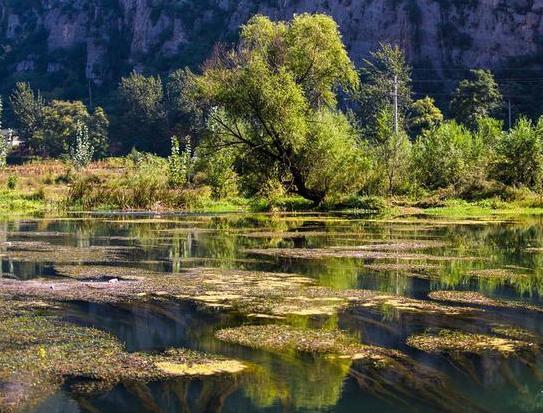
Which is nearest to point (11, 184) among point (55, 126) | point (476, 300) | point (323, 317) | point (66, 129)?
point (476, 300)

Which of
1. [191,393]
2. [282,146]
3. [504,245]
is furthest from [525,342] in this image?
[282,146]

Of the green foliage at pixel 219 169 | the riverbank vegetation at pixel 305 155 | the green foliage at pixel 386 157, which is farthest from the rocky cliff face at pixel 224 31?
the green foliage at pixel 386 157

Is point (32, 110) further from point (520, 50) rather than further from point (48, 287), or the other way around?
point (48, 287)

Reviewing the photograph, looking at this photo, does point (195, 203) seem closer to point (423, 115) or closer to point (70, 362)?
point (70, 362)

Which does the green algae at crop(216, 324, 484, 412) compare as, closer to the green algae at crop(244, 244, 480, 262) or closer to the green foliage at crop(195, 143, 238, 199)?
the green algae at crop(244, 244, 480, 262)

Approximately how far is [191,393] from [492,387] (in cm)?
329

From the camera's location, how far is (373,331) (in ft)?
37.0

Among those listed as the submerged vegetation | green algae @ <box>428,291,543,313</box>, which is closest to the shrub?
the submerged vegetation

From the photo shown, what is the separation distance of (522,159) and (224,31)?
122700 millimetres

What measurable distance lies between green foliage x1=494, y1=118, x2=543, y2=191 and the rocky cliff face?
8101 centimetres

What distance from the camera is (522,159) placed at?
45625mm

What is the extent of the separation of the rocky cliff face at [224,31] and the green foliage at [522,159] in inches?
3189

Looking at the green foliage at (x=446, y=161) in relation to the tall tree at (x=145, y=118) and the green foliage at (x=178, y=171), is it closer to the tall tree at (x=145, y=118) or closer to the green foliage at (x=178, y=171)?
the green foliage at (x=178, y=171)

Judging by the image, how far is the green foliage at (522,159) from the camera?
4512 cm
